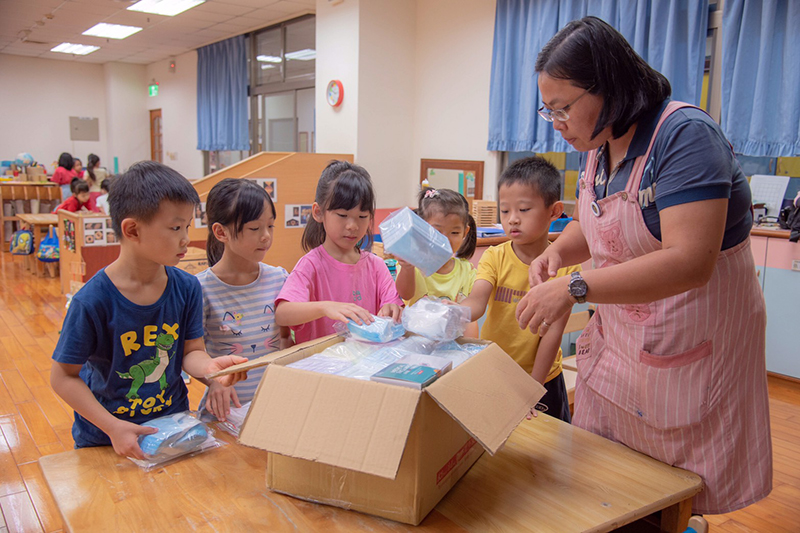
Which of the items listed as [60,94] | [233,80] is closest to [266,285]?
[233,80]

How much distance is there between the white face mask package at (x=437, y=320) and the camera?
1.02 m

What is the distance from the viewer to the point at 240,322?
57.9 inches

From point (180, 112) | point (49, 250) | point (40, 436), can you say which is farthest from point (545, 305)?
point (180, 112)

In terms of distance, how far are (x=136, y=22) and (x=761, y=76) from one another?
7480 millimetres

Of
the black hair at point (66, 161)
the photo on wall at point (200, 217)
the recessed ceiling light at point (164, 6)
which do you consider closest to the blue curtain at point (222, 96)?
the recessed ceiling light at point (164, 6)

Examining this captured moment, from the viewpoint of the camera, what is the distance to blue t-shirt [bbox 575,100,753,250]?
0.89 meters

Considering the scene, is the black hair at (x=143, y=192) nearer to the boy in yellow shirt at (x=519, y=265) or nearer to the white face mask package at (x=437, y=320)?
the white face mask package at (x=437, y=320)

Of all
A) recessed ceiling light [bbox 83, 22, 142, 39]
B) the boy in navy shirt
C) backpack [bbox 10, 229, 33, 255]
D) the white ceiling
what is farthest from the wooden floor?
recessed ceiling light [bbox 83, 22, 142, 39]

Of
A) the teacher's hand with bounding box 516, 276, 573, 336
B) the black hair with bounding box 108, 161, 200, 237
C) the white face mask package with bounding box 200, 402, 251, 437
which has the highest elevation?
the black hair with bounding box 108, 161, 200, 237

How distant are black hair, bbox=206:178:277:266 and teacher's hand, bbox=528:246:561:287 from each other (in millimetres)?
695

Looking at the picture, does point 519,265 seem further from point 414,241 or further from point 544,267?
point 414,241

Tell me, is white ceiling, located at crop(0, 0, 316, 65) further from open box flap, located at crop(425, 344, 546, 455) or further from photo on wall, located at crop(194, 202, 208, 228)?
open box flap, located at crop(425, 344, 546, 455)

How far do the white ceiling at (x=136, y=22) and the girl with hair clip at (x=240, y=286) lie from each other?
5680mm

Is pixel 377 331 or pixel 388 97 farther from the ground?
pixel 388 97
